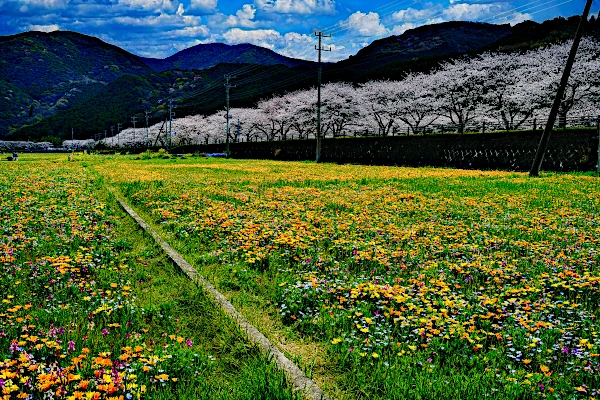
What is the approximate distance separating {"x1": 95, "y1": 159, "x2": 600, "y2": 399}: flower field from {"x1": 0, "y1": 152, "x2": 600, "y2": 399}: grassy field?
0.07 feet

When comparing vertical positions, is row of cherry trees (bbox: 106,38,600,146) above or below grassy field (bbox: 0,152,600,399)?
above

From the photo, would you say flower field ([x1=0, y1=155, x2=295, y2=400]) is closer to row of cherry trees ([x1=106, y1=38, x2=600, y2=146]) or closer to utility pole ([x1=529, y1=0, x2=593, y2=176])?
utility pole ([x1=529, y1=0, x2=593, y2=176])

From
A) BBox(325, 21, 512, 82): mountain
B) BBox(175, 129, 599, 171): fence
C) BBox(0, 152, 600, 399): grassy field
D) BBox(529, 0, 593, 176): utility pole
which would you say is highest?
BBox(325, 21, 512, 82): mountain

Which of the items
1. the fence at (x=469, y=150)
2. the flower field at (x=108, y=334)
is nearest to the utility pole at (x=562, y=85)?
the fence at (x=469, y=150)

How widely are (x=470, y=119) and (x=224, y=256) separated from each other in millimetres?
64210

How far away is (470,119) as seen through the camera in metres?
64.1

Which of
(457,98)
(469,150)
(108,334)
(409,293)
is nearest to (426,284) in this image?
(409,293)

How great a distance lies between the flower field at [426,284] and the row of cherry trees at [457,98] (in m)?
34.7

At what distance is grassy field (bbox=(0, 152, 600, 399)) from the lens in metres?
3.66

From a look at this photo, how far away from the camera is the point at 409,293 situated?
5535 millimetres

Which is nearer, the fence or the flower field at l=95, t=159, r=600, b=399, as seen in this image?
the flower field at l=95, t=159, r=600, b=399

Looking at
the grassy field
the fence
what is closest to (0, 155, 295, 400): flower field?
the grassy field

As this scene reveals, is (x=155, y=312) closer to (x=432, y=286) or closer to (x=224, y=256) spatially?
(x=224, y=256)

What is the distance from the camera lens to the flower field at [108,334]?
11.0 feet
